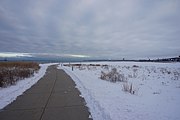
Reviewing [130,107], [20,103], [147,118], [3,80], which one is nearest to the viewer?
[147,118]

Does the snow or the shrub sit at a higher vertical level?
the shrub

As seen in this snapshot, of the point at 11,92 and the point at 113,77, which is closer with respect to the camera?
the point at 11,92

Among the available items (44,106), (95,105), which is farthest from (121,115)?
Result: (44,106)

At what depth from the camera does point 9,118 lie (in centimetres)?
600

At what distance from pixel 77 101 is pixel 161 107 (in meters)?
3.69

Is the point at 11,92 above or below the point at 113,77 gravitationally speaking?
below

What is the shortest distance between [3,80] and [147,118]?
12.2m

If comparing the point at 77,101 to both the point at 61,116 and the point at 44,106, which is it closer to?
the point at 44,106

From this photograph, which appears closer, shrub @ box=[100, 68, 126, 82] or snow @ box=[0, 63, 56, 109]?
snow @ box=[0, 63, 56, 109]

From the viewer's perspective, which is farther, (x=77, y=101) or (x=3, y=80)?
(x=3, y=80)

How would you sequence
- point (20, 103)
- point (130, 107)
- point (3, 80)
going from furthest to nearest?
1. point (3, 80)
2. point (20, 103)
3. point (130, 107)

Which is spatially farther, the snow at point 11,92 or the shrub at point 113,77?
the shrub at point 113,77

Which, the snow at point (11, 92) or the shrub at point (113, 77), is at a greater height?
the shrub at point (113, 77)

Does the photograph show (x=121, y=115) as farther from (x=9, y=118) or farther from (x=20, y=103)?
(x=20, y=103)
